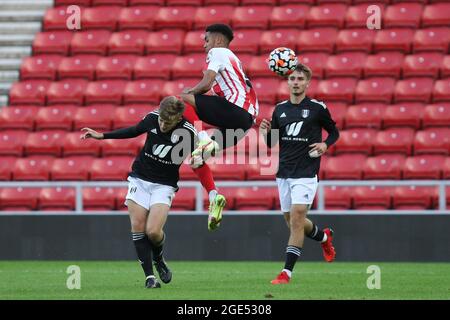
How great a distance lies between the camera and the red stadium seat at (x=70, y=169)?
57.9ft

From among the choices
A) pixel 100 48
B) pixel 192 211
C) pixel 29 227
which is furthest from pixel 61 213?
pixel 100 48

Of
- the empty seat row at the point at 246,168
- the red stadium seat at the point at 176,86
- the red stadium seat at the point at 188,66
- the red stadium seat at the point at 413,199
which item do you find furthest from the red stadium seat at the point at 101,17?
the red stadium seat at the point at 413,199

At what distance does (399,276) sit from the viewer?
1270cm

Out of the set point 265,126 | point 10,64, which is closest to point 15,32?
point 10,64

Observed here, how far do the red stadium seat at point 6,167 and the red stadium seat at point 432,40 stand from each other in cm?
640

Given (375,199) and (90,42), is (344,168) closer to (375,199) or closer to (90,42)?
(375,199)

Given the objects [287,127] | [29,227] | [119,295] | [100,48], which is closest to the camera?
[119,295]

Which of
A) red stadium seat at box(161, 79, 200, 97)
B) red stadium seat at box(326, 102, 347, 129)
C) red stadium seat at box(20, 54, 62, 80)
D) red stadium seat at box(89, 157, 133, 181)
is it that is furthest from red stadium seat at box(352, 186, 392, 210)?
red stadium seat at box(20, 54, 62, 80)

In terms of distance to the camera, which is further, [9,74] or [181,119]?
[9,74]

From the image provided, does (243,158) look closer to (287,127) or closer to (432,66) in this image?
(432,66)

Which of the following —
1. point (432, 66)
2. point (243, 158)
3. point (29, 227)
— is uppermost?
point (432, 66)

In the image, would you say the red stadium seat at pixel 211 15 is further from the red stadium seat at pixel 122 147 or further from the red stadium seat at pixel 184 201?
the red stadium seat at pixel 184 201

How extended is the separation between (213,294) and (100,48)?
10.3 metres
